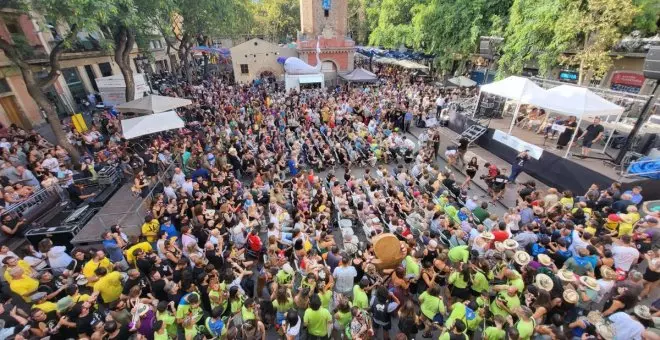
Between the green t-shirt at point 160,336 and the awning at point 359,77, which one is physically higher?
the awning at point 359,77

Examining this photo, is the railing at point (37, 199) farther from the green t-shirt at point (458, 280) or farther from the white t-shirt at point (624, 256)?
the white t-shirt at point (624, 256)

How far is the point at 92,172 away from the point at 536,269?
1229cm

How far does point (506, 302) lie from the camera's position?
449cm

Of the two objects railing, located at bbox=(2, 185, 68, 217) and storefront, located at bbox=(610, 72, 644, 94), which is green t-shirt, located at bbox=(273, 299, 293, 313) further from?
storefront, located at bbox=(610, 72, 644, 94)

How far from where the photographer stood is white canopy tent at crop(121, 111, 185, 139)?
1012 centimetres

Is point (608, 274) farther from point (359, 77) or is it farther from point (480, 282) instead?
point (359, 77)

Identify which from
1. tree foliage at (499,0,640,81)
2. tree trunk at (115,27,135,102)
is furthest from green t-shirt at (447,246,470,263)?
tree trunk at (115,27,135,102)

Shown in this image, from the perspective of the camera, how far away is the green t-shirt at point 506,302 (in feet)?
14.6

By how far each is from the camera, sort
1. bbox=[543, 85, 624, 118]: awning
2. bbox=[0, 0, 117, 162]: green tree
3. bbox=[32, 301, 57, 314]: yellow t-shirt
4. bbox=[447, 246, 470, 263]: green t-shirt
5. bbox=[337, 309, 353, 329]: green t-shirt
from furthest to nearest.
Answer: bbox=[543, 85, 624, 118]: awning → bbox=[0, 0, 117, 162]: green tree → bbox=[447, 246, 470, 263]: green t-shirt → bbox=[32, 301, 57, 314]: yellow t-shirt → bbox=[337, 309, 353, 329]: green t-shirt

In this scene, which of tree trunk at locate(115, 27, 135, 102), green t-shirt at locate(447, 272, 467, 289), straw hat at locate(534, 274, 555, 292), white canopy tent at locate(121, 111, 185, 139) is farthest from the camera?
tree trunk at locate(115, 27, 135, 102)

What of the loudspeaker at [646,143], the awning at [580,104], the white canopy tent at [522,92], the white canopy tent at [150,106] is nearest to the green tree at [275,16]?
the white canopy tent at [150,106]

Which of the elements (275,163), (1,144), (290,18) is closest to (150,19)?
(1,144)

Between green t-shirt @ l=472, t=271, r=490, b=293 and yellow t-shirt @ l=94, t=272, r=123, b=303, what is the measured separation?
247 inches

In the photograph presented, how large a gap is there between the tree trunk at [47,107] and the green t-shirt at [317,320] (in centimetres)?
1117
